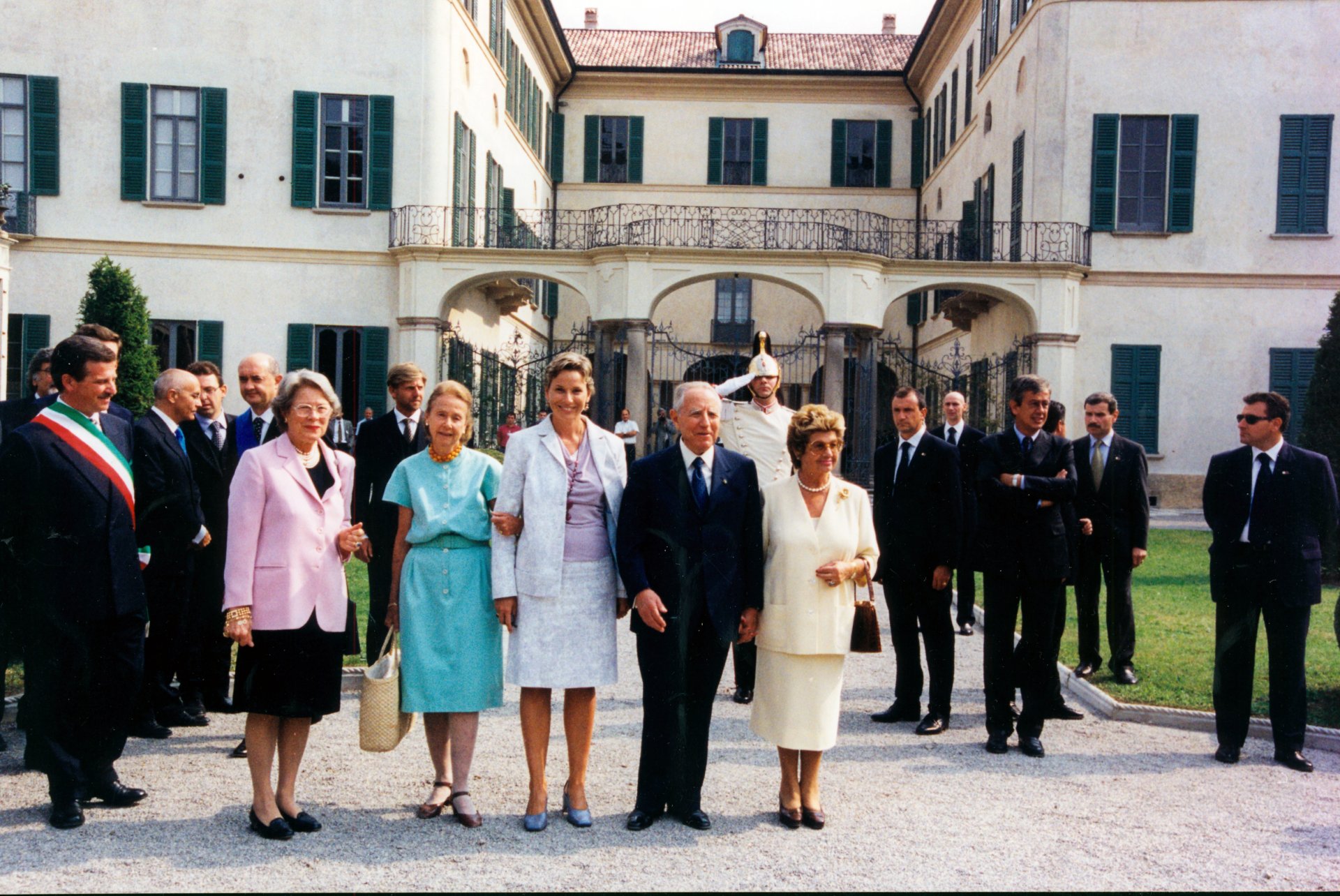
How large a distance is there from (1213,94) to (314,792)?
2171 cm

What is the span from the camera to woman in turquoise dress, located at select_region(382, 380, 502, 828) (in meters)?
5.27

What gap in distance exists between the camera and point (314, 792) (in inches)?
221

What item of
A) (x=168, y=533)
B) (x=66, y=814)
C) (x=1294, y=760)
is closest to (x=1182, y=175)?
(x=1294, y=760)

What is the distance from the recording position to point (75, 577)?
5.23 metres

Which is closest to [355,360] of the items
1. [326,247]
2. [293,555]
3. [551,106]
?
[326,247]

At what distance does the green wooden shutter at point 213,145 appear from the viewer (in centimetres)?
2100

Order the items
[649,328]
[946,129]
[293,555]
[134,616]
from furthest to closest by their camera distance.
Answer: [946,129] → [649,328] → [134,616] → [293,555]

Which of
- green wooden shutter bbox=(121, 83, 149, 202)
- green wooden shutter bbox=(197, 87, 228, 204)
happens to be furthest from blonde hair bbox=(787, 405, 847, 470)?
green wooden shutter bbox=(121, 83, 149, 202)

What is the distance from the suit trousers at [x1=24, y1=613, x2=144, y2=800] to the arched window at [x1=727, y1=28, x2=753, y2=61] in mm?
33600

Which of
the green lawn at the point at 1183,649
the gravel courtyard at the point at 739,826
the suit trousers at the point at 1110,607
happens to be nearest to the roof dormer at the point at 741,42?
the green lawn at the point at 1183,649

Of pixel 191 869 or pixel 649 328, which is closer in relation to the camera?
pixel 191 869

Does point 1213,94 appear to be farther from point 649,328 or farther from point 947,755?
point 947,755

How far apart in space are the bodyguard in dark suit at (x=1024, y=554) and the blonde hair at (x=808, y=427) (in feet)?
5.91

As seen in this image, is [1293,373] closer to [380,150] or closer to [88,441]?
[380,150]
